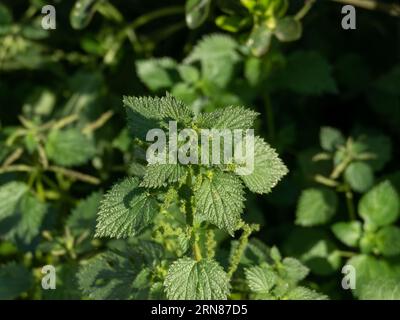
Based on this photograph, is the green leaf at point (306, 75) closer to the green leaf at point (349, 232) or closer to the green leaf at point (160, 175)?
the green leaf at point (349, 232)

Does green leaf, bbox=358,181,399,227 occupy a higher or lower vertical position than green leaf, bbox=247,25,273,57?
lower

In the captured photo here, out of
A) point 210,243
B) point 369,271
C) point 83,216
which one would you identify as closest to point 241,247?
point 210,243

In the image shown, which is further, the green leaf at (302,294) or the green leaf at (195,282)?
the green leaf at (302,294)

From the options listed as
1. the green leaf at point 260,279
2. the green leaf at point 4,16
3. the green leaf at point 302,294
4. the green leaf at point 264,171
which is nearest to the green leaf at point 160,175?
the green leaf at point 264,171

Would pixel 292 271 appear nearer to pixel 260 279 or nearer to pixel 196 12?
pixel 260 279

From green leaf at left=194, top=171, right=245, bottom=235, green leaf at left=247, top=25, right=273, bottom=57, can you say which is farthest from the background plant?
green leaf at left=194, top=171, right=245, bottom=235

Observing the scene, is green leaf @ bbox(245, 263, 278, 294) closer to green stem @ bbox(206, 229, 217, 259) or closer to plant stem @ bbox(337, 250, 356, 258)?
green stem @ bbox(206, 229, 217, 259)
